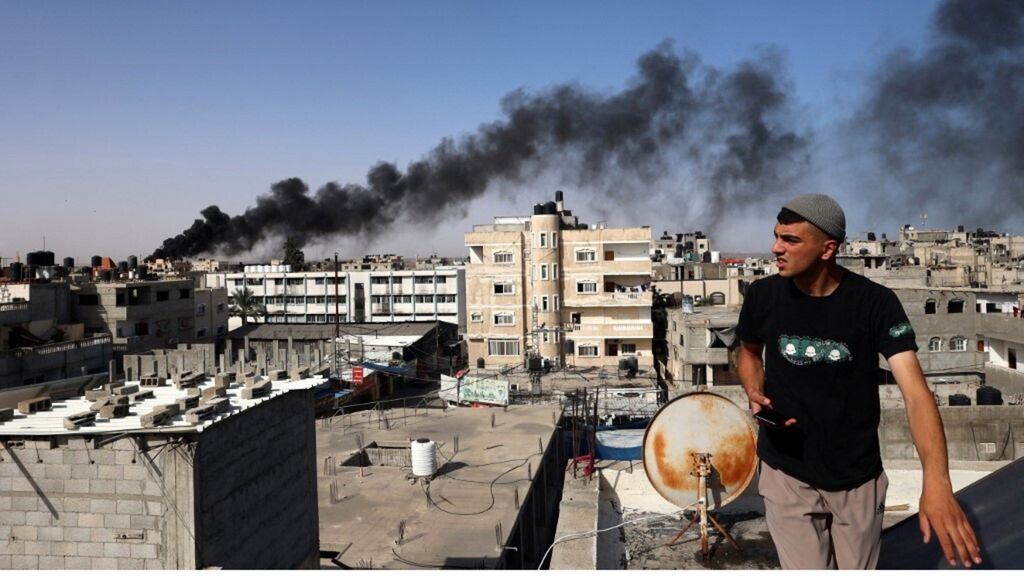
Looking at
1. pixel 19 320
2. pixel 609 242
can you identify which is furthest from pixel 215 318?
pixel 609 242

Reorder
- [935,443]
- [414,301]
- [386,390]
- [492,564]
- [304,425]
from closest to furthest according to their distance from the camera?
[935,443], [304,425], [492,564], [386,390], [414,301]

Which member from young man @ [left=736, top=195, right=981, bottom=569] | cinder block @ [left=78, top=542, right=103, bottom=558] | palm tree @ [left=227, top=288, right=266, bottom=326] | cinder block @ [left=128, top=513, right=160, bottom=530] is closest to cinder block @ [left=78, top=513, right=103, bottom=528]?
cinder block @ [left=78, top=542, right=103, bottom=558]

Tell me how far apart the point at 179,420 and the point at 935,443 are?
726 cm

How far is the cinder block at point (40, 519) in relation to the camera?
7262 millimetres

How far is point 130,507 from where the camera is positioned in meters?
7.27

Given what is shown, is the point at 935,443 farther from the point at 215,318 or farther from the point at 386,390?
the point at 215,318

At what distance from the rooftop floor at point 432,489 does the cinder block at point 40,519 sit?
5.99m

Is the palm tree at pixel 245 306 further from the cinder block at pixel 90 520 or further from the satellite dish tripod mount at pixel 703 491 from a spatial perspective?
the satellite dish tripod mount at pixel 703 491

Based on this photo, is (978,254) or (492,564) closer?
(492,564)

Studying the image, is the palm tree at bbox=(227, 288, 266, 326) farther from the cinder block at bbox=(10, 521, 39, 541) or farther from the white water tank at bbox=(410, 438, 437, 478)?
the cinder block at bbox=(10, 521, 39, 541)

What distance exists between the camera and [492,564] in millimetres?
12953

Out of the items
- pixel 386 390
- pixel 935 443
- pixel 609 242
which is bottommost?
pixel 386 390

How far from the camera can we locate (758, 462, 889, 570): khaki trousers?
3.11m

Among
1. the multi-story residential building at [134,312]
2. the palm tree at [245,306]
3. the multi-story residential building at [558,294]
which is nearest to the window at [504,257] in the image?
Result: the multi-story residential building at [558,294]
